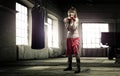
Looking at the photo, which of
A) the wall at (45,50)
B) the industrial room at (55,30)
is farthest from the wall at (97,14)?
the wall at (45,50)

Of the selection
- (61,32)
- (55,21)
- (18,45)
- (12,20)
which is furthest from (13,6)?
(61,32)

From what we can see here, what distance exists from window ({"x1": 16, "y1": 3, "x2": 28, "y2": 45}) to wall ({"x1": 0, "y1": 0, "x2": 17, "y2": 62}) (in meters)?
0.85

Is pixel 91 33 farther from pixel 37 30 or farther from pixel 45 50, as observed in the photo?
pixel 37 30

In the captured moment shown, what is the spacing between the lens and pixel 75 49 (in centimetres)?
522

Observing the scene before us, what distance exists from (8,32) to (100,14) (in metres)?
8.59

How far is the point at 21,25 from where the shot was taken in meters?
9.97

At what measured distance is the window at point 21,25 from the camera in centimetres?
955

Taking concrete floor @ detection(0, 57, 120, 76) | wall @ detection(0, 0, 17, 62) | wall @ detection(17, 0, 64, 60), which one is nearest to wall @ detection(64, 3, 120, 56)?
wall @ detection(17, 0, 64, 60)

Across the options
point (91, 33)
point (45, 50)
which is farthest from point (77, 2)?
point (45, 50)

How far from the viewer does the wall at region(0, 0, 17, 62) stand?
7.90 metres

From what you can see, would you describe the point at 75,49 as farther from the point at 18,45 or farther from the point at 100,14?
the point at 100,14

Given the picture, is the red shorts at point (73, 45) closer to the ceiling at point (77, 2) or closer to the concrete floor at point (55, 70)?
the concrete floor at point (55, 70)

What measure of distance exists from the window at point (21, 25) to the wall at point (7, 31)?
85cm

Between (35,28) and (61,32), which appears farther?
(61,32)
